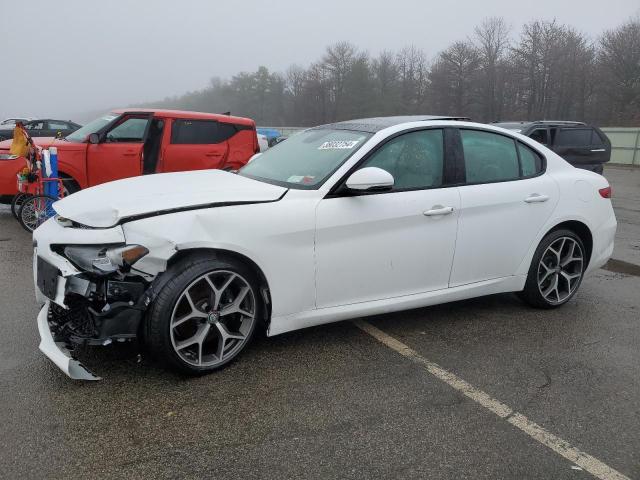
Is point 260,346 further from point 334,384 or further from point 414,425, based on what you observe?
point 414,425

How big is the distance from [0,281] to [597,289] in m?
5.93

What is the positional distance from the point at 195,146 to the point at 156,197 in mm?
5619

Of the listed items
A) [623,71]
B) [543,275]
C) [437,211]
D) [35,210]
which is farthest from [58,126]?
[623,71]

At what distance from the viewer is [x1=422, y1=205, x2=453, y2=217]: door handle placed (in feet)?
12.2

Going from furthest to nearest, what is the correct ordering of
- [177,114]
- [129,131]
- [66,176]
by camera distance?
[177,114] < [129,131] < [66,176]

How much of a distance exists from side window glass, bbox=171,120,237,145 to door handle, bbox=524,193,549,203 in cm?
592

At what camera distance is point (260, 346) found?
3629 millimetres

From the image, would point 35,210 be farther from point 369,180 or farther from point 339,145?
point 369,180

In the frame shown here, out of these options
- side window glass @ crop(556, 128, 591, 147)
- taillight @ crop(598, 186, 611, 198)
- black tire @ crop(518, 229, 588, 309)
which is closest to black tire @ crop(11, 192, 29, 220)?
black tire @ crop(518, 229, 588, 309)

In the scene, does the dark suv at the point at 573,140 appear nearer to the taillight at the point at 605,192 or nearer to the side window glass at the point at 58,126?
the taillight at the point at 605,192

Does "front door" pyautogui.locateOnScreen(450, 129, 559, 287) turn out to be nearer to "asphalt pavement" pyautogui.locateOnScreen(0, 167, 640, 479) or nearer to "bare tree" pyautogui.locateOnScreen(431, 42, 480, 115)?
"asphalt pavement" pyautogui.locateOnScreen(0, 167, 640, 479)

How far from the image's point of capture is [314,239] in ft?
11.0

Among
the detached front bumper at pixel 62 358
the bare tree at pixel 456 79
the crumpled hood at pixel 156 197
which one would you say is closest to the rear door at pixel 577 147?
→ the crumpled hood at pixel 156 197

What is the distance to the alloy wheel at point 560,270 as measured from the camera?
4.51m
